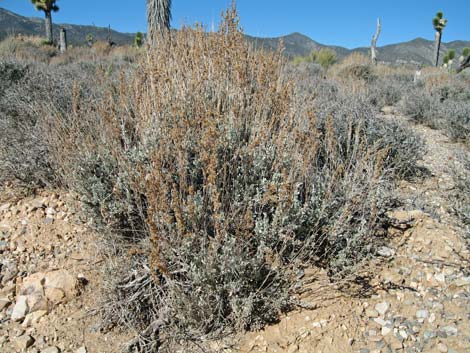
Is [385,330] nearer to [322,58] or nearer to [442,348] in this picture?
[442,348]

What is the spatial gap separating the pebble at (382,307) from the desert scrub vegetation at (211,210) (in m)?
0.27

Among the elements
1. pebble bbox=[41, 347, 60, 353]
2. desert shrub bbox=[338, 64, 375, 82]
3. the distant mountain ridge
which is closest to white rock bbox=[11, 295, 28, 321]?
pebble bbox=[41, 347, 60, 353]

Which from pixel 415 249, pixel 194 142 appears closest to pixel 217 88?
pixel 194 142

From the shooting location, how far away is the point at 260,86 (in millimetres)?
2836

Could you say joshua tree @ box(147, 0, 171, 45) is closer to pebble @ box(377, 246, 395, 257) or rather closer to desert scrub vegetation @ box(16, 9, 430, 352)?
desert scrub vegetation @ box(16, 9, 430, 352)

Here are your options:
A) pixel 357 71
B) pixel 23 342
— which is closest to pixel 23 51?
pixel 357 71

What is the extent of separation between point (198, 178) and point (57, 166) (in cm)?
145

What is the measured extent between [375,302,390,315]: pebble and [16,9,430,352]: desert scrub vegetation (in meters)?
0.27

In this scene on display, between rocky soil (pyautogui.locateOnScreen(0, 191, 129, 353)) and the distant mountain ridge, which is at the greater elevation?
the distant mountain ridge

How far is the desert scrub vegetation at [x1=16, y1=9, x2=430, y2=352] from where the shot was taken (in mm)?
1917

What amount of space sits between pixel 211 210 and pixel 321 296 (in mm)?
893

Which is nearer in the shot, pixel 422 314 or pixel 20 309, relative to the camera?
pixel 422 314

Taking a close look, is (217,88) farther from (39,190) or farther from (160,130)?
(39,190)

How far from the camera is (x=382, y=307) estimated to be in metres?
2.04
